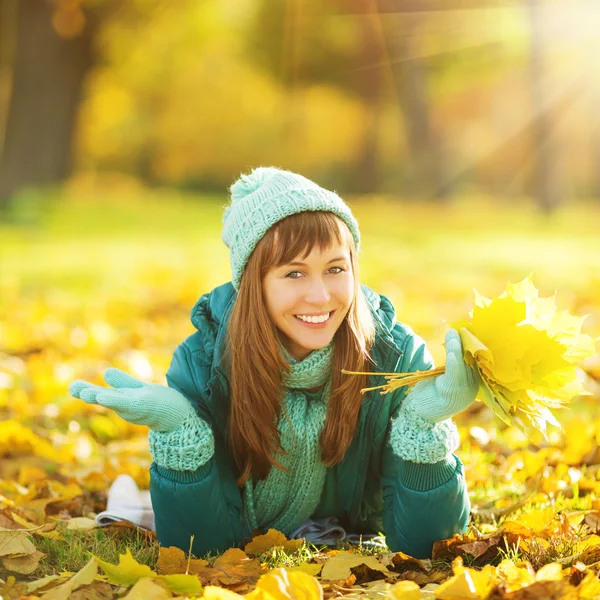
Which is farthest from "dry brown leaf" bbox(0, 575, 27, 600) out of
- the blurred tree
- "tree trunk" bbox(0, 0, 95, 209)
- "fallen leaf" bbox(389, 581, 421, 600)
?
the blurred tree

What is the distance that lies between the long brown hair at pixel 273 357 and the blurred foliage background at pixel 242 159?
72 centimetres

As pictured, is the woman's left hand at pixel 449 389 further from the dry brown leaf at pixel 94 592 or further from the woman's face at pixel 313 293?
the dry brown leaf at pixel 94 592

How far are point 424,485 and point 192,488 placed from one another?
641 mm

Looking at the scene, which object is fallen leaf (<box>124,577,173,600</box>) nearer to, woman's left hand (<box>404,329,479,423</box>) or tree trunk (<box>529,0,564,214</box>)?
woman's left hand (<box>404,329,479,423</box>)

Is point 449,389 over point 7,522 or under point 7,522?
over

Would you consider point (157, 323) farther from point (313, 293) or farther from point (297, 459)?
point (313, 293)

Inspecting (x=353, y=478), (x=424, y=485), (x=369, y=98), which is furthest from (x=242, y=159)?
(x=424, y=485)

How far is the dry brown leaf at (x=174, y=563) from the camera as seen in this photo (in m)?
2.23

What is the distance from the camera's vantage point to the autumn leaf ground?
269cm

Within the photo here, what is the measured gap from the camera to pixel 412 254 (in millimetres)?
11008

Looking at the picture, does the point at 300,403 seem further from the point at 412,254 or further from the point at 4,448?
the point at 412,254

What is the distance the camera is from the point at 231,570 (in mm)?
2242

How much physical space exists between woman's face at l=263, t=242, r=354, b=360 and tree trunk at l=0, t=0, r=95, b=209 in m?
13.8

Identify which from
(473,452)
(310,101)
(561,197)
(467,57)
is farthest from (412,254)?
(310,101)
